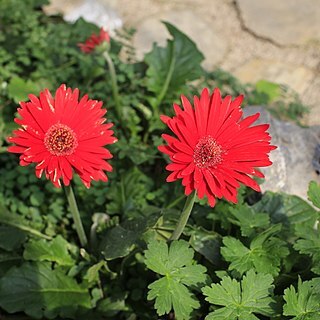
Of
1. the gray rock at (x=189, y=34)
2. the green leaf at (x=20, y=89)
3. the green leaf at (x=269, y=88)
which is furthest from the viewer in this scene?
the gray rock at (x=189, y=34)

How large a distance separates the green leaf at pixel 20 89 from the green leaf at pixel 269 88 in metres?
1.38

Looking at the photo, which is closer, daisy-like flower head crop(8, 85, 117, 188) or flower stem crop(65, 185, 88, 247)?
daisy-like flower head crop(8, 85, 117, 188)

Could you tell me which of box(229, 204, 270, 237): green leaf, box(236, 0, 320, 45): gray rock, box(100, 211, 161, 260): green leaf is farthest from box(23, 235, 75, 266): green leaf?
box(236, 0, 320, 45): gray rock

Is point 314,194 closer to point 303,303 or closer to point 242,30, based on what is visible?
point 303,303

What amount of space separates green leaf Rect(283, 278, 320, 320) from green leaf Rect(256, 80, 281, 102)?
187 centimetres

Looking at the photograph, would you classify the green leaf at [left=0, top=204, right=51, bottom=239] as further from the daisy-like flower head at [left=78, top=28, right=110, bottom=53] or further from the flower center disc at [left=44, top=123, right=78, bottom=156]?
the daisy-like flower head at [left=78, top=28, right=110, bottom=53]

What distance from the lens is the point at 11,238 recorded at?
2.54 meters

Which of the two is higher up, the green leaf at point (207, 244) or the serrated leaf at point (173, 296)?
the green leaf at point (207, 244)

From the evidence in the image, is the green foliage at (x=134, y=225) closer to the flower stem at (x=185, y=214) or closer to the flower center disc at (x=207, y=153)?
the flower stem at (x=185, y=214)

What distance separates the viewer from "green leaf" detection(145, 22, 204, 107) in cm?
309

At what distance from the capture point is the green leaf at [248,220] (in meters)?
2.26

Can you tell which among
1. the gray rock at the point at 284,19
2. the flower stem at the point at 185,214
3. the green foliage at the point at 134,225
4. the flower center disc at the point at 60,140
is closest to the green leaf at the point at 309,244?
the green foliage at the point at 134,225

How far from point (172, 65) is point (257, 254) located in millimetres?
1300

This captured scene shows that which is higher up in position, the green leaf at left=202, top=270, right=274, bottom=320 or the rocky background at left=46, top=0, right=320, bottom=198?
the rocky background at left=46, top=0, right=320, bottom=198
